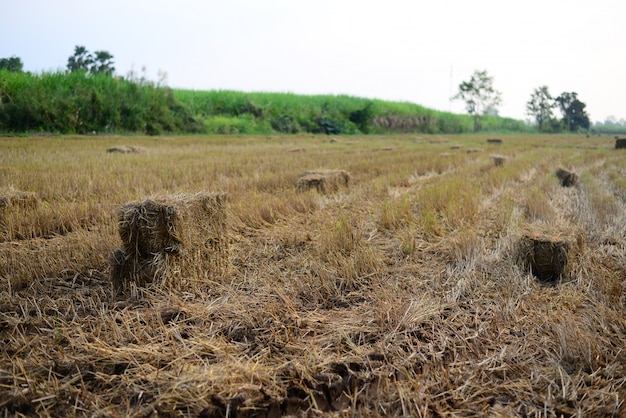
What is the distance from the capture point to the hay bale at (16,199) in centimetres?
415

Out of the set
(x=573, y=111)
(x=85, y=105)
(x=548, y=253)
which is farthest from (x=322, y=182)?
(x=573, y=111)

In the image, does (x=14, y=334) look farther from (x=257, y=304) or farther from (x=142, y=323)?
(x=257, y=304)

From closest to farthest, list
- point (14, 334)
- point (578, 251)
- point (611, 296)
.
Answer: point (14, 334) → point (611, 296) → point (578, 251)

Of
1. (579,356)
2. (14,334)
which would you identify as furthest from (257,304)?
(579,356)

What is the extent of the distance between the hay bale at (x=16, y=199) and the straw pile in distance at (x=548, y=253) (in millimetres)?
4560

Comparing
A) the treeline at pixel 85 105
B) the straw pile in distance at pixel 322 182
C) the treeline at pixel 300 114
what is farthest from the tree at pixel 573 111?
the straw pile in distance at pixel 322 182

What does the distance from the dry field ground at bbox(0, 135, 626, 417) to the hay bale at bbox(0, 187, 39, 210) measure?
1cm

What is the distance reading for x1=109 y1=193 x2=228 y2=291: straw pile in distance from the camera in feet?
9.00

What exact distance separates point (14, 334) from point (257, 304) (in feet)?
4.16

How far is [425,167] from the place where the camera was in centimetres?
904

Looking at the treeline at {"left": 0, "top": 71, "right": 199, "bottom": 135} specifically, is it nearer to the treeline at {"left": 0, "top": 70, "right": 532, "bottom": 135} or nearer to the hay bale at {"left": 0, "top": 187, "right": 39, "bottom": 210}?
the treeline at {"left": 0, "top": 70, "right": 532, "bottom": 135}

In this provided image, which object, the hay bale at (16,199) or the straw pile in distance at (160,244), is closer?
the straw pile in distance at (160,244)

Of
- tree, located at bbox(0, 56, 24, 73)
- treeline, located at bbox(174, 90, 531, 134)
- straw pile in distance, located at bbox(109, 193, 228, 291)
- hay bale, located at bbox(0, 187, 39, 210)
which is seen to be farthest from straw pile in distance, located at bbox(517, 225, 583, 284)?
treeline, located at bbox(174, 90, 531, 134)

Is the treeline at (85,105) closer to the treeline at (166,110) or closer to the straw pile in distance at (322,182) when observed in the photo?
the treeline at (166,110)
